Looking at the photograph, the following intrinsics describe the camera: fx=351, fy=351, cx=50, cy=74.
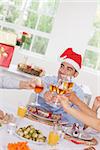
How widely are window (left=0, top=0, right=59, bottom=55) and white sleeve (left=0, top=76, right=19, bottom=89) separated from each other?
3.05 metres

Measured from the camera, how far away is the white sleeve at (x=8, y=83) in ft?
9.17

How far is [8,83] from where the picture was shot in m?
2.86

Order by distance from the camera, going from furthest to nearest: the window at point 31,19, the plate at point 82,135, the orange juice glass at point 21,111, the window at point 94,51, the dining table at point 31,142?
the window at point 31,19
the window at point 94,51
the orange juice glass at point 21,111
the plate at point 82,135
the dining table at point 31,142

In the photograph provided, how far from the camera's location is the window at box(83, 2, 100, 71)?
5762 millimetres

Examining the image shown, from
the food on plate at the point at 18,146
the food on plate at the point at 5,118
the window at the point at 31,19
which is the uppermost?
the window at the point at 31,19

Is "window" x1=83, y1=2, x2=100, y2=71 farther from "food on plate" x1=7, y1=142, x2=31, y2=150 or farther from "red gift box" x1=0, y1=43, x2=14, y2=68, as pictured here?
"food on plate" x1=7, y1=142, x2=31, y2=150

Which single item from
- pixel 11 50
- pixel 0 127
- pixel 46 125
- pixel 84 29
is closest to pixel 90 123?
pixel 46 125

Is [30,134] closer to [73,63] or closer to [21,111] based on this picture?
[21,111]

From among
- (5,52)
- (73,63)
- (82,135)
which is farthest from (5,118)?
(5,52)

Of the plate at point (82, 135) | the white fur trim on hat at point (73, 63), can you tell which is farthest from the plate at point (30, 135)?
the white fur trim on hat at point (73, 63)

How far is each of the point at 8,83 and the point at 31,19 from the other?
327 centimetres

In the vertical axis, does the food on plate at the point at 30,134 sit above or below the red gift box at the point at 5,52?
below

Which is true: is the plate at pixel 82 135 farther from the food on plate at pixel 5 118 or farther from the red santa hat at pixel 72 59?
the red santa hat at pixel 72 59

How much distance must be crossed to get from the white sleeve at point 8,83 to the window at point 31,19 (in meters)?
3.05
